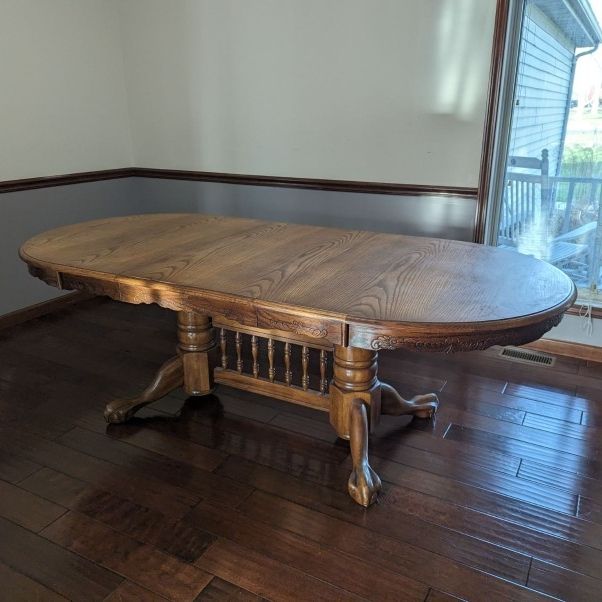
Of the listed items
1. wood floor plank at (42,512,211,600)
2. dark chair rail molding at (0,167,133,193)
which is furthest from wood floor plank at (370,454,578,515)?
dark chair rail molding at (0,167,133,193)

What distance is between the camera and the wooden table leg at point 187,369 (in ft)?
7.18

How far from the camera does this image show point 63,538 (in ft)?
5.20

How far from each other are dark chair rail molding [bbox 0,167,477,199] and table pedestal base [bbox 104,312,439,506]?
1147 mm

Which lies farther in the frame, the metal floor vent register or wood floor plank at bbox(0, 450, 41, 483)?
the metal floor vent register

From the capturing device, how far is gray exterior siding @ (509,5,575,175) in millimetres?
2590

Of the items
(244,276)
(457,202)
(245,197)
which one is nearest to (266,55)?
(245,197)

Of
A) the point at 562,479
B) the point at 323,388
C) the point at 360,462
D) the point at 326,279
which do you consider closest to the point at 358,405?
the point at 360,462

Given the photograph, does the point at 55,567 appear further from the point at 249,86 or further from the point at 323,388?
the point at 249,86

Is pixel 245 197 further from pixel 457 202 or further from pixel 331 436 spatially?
pixel 331 436

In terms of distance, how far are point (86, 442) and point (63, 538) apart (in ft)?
1.62

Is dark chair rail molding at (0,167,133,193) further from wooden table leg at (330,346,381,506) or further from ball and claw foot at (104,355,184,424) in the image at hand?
wooden table leg at (330,346,381,506)

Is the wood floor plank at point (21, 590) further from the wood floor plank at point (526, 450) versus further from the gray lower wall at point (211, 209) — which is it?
the gray lower wall at point (211, 209)

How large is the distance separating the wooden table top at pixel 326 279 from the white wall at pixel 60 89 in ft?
3.81

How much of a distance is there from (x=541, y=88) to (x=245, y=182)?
1657 millimetres
